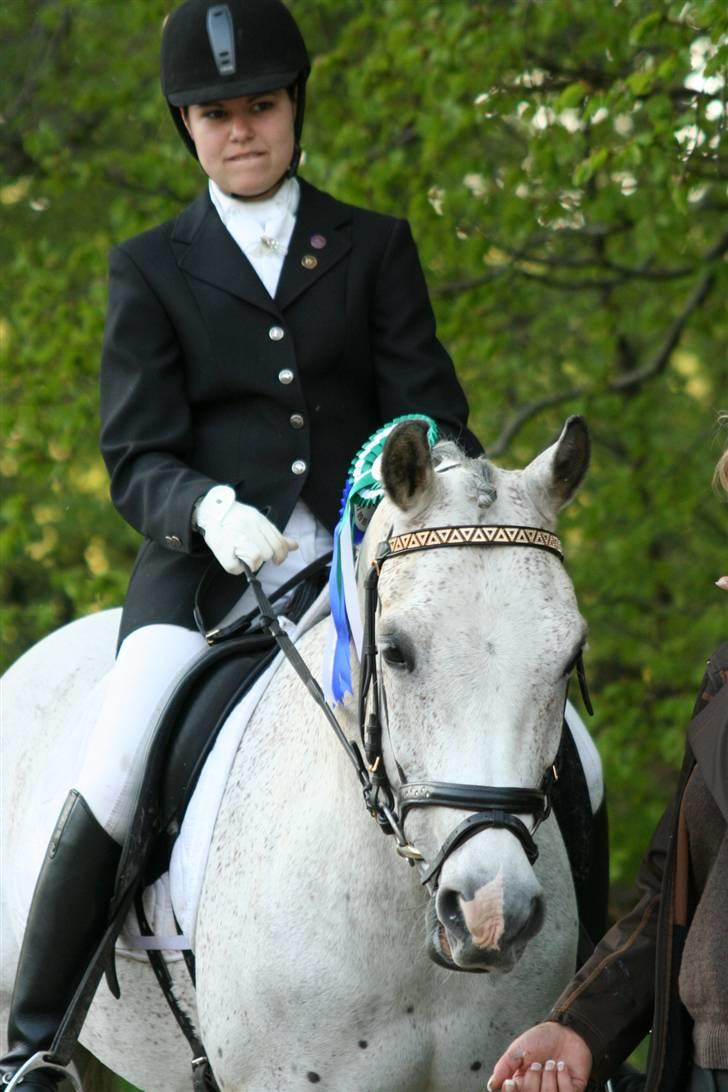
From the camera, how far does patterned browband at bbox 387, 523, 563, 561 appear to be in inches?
130

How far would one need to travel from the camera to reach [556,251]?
10148 mm

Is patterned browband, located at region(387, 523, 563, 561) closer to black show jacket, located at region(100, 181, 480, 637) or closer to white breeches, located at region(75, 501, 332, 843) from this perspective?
black show jacket, located at region(100, 181, 480, 637)

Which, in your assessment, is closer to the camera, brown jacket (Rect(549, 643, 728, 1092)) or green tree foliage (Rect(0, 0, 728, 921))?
brown jacket (Rect(549, 643, 728, 1092))

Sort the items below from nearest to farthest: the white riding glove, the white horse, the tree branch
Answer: the white horse, the white riding glove, the tree branch

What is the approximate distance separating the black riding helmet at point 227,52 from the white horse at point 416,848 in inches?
54.8

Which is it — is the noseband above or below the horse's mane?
below

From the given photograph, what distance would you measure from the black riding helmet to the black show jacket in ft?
1.15

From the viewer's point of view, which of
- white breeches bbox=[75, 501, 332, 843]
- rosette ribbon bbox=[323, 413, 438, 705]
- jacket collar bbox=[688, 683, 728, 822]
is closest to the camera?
jacket collar bbox=[688, 683, 728, 822]

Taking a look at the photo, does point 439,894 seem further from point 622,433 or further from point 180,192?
point 622,433

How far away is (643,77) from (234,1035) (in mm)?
4137

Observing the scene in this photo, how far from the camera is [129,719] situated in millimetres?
4125

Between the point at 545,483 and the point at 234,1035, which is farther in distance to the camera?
the point at 234,1035

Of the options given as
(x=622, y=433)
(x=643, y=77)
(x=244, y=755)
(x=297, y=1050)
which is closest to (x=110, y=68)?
(x=622, y=433)

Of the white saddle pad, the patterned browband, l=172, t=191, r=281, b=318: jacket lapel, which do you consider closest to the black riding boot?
the white saddle pad
